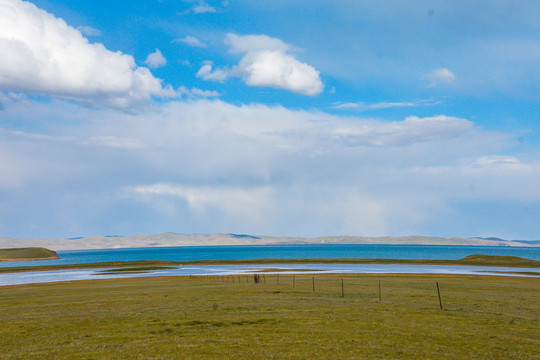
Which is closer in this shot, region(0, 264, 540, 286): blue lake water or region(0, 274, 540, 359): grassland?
region(0, 274, 540, 359): grassland

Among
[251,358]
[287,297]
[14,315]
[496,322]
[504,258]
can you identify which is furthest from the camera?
[504,258]

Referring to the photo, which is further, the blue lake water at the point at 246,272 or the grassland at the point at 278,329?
the blue lake water at the point at 246,272

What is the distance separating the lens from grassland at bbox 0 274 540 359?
63.8ft

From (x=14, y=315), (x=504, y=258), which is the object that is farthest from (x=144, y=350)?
(x=504, y=258)

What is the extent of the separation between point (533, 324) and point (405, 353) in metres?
11.8

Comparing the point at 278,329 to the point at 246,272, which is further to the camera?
the point at 246,272

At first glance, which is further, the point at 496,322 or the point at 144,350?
the point at 496,322

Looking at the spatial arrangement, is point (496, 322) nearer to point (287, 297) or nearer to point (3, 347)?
point (287, 297)

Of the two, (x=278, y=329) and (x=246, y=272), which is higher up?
(x=278, y=329)

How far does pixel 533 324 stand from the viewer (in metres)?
25.6

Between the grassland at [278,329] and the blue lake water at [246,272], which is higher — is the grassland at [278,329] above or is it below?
above

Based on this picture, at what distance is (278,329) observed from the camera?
24.2 meters

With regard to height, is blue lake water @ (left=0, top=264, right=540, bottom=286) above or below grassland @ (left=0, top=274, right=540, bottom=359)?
below

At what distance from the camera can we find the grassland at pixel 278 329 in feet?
63.8
